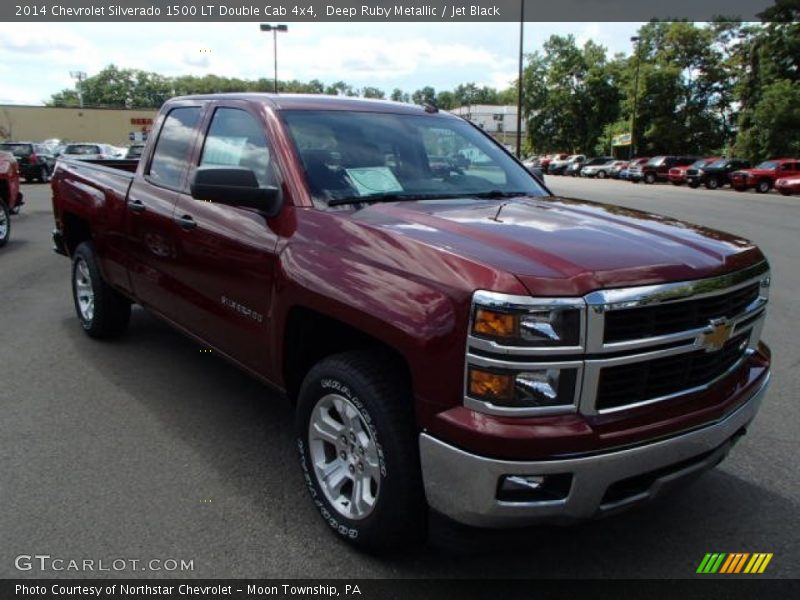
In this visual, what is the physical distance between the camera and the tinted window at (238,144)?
3.52 m

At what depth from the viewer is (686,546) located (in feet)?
9.62

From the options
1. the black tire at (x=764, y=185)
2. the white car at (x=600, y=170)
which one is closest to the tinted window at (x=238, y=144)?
the black tire at (x=764, y=185)

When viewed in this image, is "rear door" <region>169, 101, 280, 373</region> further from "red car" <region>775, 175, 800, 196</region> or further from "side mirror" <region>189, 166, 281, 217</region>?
"red car" <region>775, 175, 800, 196</region>

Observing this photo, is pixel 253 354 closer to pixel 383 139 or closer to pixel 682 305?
pixel 383 139

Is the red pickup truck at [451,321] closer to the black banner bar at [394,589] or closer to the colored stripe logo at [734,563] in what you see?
the black banner bar at [394,589]

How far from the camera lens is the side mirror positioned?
3.08m

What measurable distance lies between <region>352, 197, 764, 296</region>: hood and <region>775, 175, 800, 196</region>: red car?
3103 cm

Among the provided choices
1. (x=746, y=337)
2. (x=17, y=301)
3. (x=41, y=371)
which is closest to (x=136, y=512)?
(x=41, y=371)

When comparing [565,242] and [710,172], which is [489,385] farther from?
[710,172]

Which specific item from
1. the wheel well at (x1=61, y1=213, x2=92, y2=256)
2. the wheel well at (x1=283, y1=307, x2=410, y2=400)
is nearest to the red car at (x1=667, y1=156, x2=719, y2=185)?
the wheel well at (x1=61, y1=213, x2=92, y2=256)

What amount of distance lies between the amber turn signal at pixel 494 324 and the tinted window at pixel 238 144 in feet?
5.17

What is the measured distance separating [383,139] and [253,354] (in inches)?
53.5

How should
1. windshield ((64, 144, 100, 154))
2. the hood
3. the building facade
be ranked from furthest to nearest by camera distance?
1. the building facade
2. windshield ((64, 144, 100, 154))
3. the hood

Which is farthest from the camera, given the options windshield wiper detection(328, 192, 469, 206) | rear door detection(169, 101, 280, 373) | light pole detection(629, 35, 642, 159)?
light pole detection(629, 35, 642, 159)
